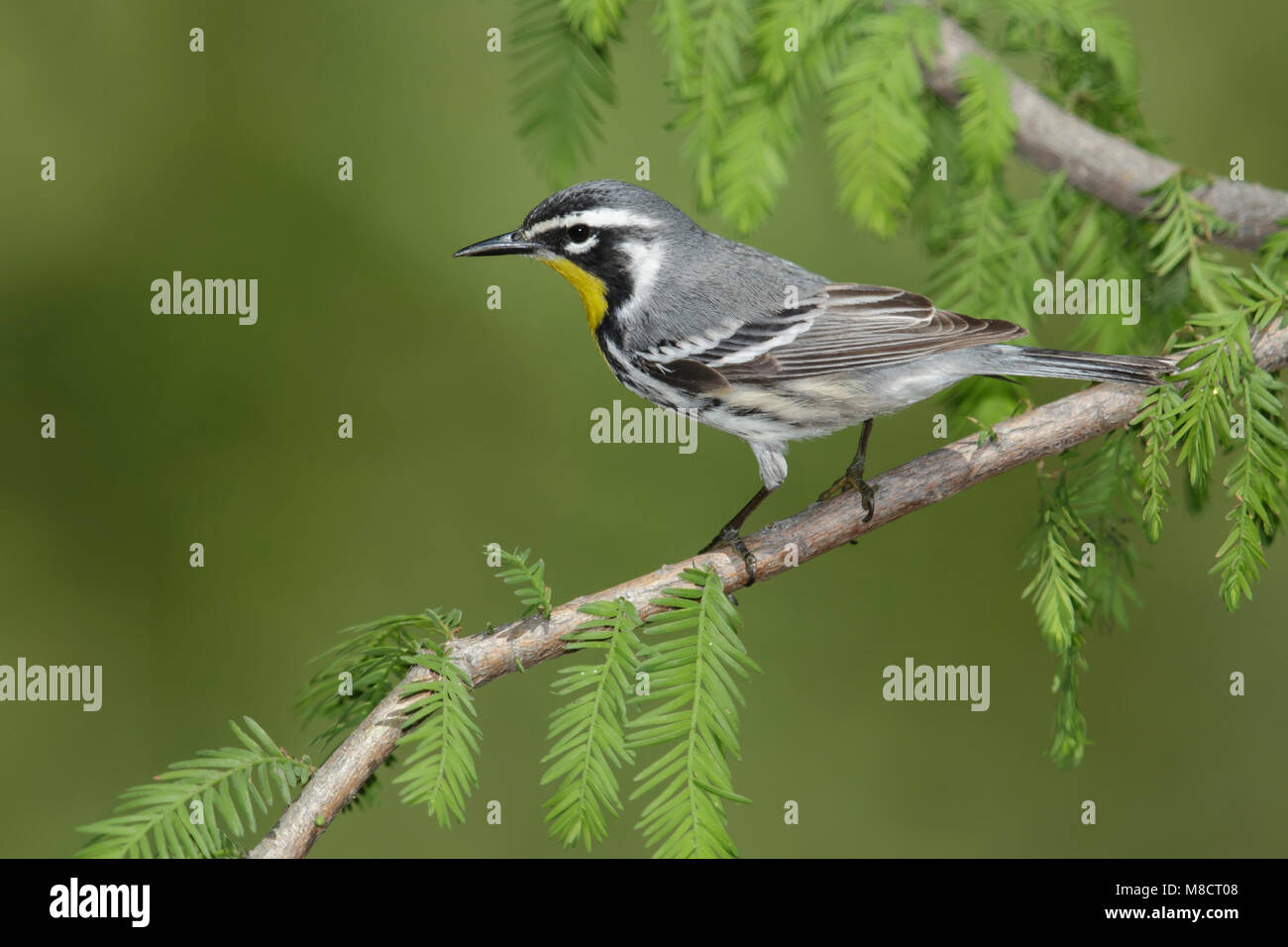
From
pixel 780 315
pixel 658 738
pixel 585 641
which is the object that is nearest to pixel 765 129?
pixel 780 315

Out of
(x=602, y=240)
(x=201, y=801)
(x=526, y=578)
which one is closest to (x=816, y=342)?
(x=602, y=240)

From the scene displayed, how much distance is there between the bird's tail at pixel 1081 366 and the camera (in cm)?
212

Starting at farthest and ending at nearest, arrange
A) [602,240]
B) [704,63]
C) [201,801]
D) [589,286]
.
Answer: [589,286]
[602,240]
[704,63]
[201,801]

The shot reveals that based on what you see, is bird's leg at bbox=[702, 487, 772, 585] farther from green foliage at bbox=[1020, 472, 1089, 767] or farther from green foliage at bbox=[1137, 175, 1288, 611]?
green foliage at bbox=[1137, 175, 1288, 611]

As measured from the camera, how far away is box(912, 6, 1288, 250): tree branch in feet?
7.92

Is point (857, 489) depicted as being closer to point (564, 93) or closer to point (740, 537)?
point (740, 537)

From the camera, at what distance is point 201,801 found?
1.72 m

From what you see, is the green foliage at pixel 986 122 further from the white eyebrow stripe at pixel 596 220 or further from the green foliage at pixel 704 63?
the white eyebrow stripe at pixel 596 220

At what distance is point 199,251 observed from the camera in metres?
3.66

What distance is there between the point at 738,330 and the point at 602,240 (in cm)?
40

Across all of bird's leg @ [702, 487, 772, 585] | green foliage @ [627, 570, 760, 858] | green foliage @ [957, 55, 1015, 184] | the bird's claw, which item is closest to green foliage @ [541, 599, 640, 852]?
green foliage @ [627, 570, 760, 858]

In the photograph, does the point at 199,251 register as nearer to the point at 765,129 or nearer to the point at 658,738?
the point at 765,129

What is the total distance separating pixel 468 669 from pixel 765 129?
1.21 metres

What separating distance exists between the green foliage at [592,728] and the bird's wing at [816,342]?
2.87 feet
